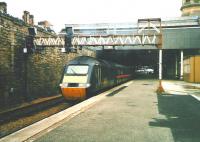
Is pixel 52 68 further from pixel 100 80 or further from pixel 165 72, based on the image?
pixel 165 72

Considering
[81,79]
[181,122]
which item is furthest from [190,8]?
[181,122]

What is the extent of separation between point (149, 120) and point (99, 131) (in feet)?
7.67

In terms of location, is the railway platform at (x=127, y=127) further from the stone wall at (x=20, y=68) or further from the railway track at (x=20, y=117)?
the stone wall at (x=20, y=68)

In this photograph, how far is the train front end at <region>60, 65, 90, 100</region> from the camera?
56.9ft

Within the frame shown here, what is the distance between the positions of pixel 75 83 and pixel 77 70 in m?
1.08

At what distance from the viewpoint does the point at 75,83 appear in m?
17.6

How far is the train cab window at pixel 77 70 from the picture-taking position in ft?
59.6

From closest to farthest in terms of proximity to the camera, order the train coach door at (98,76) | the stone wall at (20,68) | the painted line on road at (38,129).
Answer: the painted line on road at (38,129) → the stone wall at (20,68) → the train coach door at (98,76)

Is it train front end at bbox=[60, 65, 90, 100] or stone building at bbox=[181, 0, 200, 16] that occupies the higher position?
stone building at bbox=[181, 0, 200, 16]

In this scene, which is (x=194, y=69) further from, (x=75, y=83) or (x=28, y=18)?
(x=28, y=18)

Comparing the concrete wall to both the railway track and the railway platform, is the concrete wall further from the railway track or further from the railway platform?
the railway platform

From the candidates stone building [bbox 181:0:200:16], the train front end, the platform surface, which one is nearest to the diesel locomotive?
the train front end

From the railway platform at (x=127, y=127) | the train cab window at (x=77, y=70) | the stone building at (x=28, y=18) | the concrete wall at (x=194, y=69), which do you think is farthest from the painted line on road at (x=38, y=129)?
the concrete wall at (x=194, y=69)

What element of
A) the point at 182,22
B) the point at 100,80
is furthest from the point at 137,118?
the point at 182,22
